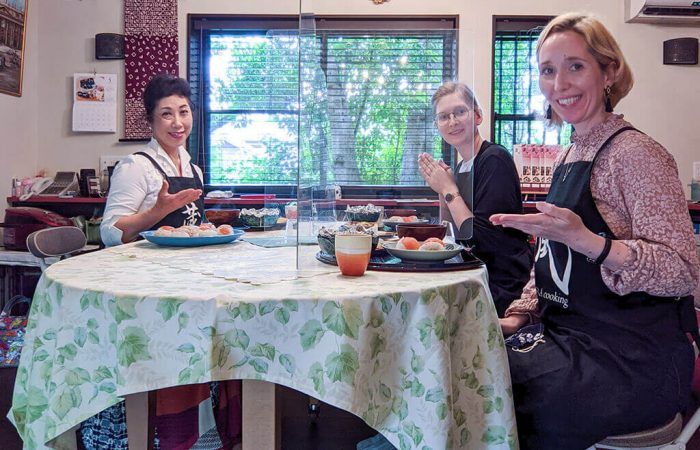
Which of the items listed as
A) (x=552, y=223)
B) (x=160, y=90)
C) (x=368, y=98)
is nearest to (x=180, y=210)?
(x=160, y=90)

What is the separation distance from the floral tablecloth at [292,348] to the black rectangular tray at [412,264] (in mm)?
125

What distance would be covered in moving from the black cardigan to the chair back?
157 centimetres

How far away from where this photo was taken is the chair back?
7.16 ft

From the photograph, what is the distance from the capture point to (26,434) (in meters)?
1.10

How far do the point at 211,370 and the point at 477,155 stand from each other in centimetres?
136

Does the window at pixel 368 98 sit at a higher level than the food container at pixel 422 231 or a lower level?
higher

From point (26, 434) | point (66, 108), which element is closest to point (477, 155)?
point (26, 434)

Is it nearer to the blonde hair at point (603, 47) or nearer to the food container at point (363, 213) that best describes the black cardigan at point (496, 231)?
the food container at point (363, 213)

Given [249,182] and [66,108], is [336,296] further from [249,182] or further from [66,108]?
[66,108]

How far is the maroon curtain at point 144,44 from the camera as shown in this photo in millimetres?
4180

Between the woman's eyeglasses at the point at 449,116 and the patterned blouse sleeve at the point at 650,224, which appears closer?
the patterned blouse sleeve at the point at 650,224

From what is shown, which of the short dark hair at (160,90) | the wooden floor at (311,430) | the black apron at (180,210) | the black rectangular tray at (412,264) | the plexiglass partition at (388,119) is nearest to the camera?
the black rectangular tray at (412,264)

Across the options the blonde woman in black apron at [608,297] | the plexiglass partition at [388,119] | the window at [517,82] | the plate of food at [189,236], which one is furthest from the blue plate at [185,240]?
the window at [517,82]

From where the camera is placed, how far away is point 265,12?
422 centimetres
